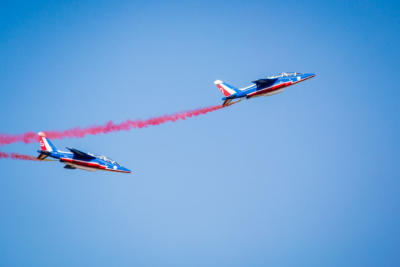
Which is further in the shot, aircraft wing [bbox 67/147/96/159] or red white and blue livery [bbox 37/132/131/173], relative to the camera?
red white and blue livery [bbox 37/132/131/173]

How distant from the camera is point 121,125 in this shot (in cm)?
8550

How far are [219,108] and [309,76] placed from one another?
45.2 feet

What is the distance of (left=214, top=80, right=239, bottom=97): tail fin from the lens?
8146 centimetres

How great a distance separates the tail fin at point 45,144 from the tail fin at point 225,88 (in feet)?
78.6

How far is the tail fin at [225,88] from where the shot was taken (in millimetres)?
81456

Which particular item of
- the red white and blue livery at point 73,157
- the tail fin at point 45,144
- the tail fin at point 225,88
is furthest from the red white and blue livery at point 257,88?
the tail fin at point 45,144

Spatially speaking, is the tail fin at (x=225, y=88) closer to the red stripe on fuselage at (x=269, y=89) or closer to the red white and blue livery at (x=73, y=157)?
the red stripe on fuselage at (x=269, y=89)

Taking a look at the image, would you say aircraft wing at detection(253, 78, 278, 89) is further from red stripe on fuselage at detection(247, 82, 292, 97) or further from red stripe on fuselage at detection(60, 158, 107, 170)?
red stripe on fuselage at detection(60, 158, 107, 170)

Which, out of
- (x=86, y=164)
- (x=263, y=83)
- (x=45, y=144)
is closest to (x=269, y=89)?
(x=263, y=83)

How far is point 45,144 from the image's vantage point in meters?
81.6

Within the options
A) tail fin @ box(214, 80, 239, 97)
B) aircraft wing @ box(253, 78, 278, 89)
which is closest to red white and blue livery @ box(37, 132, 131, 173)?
tail fin @ box(214, 80, 239, 97)

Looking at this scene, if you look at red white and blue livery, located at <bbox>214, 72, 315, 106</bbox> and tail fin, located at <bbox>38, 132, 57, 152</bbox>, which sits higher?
red white and blue livery, located at <bbox>214, 72, 315, 106</bbox>

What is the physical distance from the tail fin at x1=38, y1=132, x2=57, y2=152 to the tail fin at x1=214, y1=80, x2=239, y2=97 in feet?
78.6

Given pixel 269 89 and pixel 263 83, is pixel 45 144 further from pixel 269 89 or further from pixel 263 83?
pixel 269 89
